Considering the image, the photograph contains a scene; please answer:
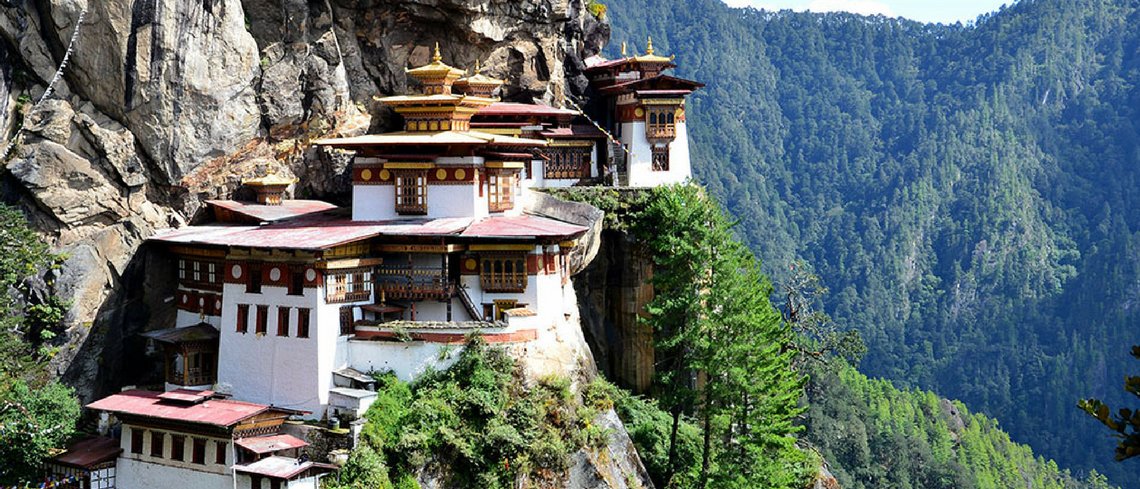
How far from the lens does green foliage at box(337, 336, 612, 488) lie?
120 feet

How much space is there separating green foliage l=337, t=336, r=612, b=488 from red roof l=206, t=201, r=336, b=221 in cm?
771

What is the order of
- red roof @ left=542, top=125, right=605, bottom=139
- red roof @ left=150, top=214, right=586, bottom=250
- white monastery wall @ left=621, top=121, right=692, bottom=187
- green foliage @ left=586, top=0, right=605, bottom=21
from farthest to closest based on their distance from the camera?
green foliage @ left=586, top=0, right=605, bottom=21
white monastery wall @ left=621, top=121, right=692, bottom=187
red roof @ left=542, top=125, right=605, bottom=139
red roof @ left=150, top=214, right=586, bottom=250

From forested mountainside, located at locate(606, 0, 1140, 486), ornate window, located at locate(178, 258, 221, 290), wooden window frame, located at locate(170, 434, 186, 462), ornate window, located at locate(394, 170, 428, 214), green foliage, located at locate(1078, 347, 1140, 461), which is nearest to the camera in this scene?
green foliage, located at locate(1078, 347, 1140, 461)

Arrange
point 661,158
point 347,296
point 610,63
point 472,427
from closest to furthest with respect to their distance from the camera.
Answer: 1. point 472,427
2. point 347,296
3. point 661,158
4. point 610,63

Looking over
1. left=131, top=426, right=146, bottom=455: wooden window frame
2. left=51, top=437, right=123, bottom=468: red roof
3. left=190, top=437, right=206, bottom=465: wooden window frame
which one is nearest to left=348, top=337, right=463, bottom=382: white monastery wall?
left=190, top=437, right=206, bottom=465: wooden window frame

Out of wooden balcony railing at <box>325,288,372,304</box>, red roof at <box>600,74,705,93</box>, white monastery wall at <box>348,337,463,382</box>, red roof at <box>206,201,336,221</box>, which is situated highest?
red roof at <box>600,74,705,93</box>

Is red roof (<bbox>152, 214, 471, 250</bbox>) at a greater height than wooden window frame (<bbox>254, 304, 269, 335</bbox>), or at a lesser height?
greater

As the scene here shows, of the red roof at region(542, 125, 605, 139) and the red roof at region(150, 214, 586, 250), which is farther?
the red roof at region(542, 125, 605, 139)

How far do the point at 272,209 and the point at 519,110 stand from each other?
40.2 feet

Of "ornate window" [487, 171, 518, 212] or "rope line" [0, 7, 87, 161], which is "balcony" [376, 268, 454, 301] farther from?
"rope line" [0, 7, 87, 161]

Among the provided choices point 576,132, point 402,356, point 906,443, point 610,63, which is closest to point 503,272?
point 402,356

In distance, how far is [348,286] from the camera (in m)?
40.1

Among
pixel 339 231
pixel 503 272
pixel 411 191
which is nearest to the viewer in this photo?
pixel 339 231

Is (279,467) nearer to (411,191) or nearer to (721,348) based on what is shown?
(411,191)
